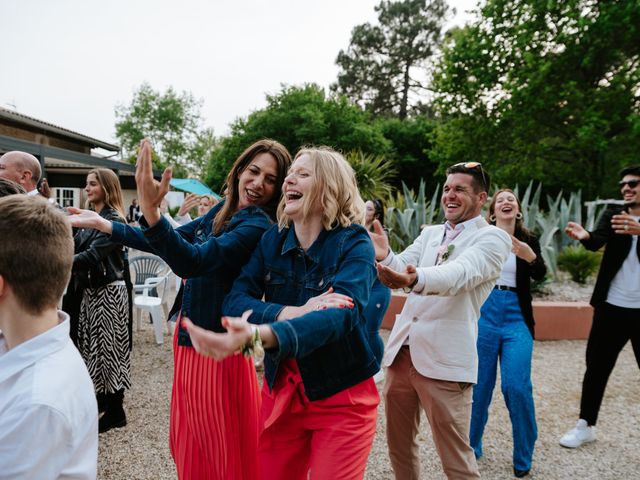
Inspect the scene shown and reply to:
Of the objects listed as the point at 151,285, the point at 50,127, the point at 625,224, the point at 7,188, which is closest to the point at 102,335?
the point at 7,188

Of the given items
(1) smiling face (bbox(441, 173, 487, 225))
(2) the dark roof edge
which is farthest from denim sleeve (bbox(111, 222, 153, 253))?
(2) the dark roof edge

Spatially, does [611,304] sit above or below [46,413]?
below

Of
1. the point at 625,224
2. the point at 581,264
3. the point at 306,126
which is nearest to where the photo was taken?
the point at 625,224

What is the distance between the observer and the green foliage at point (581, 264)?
861 cm

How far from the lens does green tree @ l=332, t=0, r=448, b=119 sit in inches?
1325

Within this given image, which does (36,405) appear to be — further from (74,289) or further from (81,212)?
(74,289)

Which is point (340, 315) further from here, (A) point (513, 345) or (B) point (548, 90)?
(B) point (548, 90)

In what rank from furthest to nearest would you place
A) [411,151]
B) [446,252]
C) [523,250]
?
[411,151]
[523,250]
[446,252]

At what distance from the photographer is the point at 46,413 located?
111cm

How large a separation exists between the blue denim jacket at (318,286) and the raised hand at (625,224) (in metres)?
2.82

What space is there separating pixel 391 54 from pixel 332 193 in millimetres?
35864

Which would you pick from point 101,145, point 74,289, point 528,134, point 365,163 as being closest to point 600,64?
point 528,134

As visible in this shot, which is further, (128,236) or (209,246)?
(128,236)

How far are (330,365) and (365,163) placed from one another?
37.9 ft
